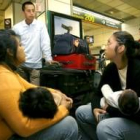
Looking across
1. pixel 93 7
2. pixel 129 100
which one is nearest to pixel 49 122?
pixel 129 100

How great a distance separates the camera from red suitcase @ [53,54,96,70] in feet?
10.2

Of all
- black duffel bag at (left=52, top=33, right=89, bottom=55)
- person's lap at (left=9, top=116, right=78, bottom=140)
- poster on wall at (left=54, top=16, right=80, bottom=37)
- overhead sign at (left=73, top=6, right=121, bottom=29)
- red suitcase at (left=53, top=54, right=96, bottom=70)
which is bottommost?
person's lap at (left=9, top=116, right=78, bottom=140)

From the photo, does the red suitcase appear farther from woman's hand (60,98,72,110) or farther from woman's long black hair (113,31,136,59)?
woman's hand (60,98,72,110)

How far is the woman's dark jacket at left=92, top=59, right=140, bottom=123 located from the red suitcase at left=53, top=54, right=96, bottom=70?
1.14m

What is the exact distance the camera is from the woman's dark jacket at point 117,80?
160 cm

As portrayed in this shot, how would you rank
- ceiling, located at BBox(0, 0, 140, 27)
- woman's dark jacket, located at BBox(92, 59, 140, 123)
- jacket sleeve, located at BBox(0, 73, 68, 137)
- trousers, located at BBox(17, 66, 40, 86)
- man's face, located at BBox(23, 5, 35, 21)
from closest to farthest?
jacket sleeve, located at BBox(0, 73, 68, 137) → woman's dark jacket, located at BBox(92, 59, 140, 123) → trousers, located at BBox(17, 66, 40, 86) → man's face, located at BBox(23, 5, 35, 21) → ceiling, located at BBox(0, 0, 140, 27)

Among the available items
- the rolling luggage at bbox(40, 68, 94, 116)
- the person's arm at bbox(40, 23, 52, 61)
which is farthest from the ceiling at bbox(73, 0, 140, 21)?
the rolling luggage at bbox(40, 68, 94, 116)

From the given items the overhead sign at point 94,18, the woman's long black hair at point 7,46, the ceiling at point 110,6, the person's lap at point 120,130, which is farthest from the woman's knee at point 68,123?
the ceiling at point 110,6

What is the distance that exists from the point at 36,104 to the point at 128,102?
1.77ft

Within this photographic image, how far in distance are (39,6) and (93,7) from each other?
4.90 metres

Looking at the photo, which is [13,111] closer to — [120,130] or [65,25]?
[120,130]

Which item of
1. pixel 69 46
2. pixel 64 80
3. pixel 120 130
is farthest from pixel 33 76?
pixel 120 130

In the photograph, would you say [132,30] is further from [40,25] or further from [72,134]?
[72,134]

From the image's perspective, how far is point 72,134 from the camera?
1.31 meters
